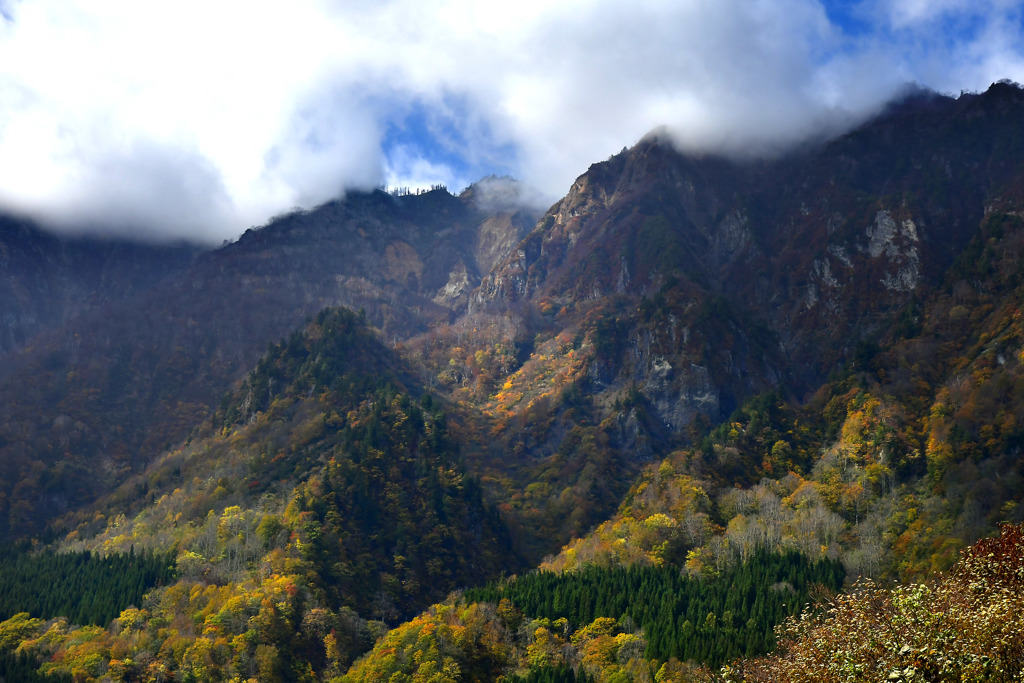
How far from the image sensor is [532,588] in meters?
188

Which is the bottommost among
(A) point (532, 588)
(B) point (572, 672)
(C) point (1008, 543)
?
(B) point (572, 672)

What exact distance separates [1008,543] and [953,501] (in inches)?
5301

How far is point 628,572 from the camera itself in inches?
7574

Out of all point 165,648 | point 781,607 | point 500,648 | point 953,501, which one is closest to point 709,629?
point 781,607

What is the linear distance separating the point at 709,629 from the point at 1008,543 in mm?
89287

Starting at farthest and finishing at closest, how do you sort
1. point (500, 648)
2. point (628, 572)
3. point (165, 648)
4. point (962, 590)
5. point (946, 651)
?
point (628, 572)
point (165, 648)
point (500, 648)
point (962, 590)
point (946, 651)

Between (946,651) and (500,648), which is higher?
(946,651)

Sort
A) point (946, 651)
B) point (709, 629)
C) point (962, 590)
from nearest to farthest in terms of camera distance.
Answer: point (946, 651) → point (962, 590) → point (709, 629)

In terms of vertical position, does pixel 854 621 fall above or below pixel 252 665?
above

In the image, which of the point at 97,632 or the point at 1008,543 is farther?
the point at 97,632

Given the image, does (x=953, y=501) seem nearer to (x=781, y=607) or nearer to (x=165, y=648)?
(x=781, y=607)

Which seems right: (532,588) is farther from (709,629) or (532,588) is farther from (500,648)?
(709,629)

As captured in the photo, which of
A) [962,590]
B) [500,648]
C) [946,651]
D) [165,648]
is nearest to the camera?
[946,651]

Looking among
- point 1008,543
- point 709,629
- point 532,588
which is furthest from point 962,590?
point 532,588
